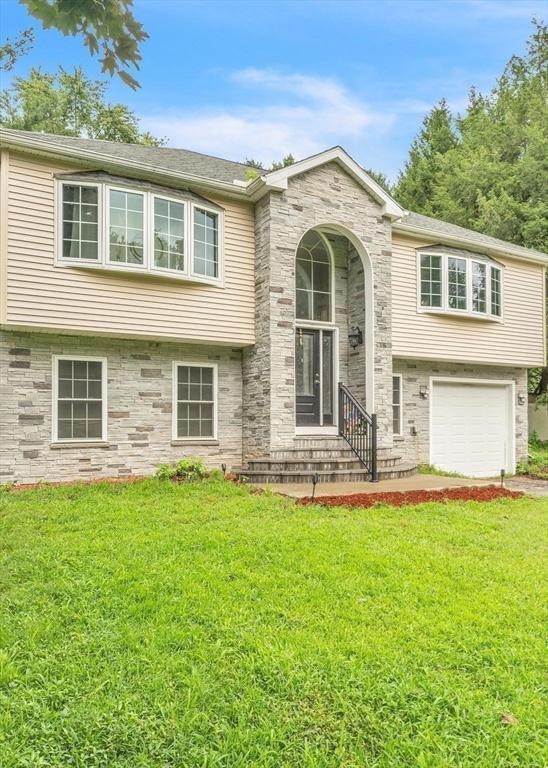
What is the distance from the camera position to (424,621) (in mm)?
3383

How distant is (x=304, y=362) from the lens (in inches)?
431

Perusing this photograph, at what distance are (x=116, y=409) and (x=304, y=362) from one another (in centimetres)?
404

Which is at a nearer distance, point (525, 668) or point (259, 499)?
point (525, 668)

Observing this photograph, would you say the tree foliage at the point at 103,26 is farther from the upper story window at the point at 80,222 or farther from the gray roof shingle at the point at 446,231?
the gray roof shingle at the point at 446,231

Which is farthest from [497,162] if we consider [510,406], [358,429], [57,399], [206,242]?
[57,399]

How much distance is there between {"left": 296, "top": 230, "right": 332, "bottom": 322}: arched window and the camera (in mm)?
11188

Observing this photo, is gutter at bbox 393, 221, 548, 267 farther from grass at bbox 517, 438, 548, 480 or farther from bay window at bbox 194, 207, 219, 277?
grass at bbox 517, 438, 548, 480

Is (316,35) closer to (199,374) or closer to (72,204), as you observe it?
(72,204)

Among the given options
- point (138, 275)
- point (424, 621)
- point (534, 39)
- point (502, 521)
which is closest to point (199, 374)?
point (138, 275)

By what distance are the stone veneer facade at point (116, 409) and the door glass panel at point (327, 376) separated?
75.2 inches

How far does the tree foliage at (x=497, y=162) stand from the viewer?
17.9 m

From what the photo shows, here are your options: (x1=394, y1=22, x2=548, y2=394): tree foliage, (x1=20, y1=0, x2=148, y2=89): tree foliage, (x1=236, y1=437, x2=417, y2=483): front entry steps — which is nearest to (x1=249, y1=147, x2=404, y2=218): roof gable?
(x1=236, y1=437, x2=417, y2=483): front entry steps

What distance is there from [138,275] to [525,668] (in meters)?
7.83

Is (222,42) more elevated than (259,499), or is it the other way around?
(222,42)
